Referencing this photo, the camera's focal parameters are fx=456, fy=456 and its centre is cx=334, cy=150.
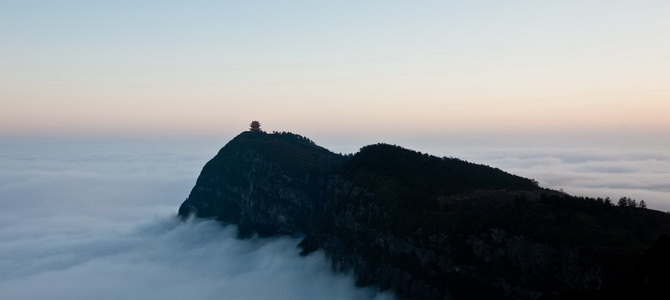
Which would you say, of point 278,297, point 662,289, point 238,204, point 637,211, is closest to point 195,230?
point 238,204

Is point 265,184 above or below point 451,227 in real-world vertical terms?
above

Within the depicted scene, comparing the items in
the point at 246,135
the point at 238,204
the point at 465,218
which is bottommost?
the point at 238,204

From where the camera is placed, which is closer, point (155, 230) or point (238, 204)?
point (238, 204)

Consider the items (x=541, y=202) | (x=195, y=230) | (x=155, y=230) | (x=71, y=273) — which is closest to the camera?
(x=541, y=202)

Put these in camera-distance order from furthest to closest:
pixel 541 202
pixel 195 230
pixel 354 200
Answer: pixel 195 230
pixel 354 200
pixel 541 202

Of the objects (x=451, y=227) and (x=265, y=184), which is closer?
(x=451, y=227)

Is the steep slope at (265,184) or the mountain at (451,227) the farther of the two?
the steep slope at (265,184)

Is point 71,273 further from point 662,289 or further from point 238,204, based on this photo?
point 662,289

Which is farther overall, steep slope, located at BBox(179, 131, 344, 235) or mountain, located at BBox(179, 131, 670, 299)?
steep slope, located at BBox(179, 131, 344, 235)
